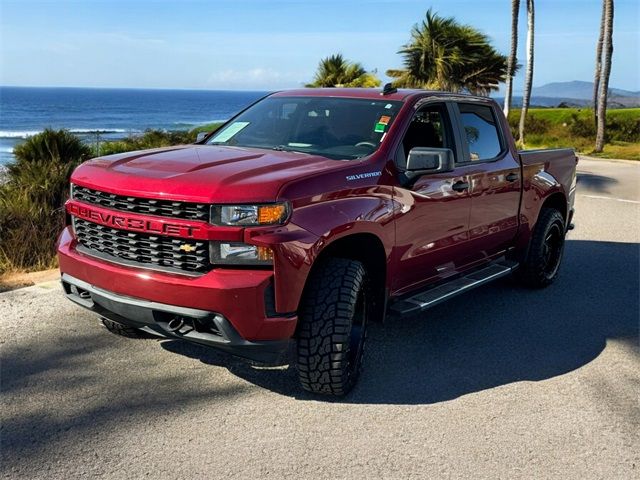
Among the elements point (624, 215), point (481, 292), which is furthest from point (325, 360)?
point (624, 215)

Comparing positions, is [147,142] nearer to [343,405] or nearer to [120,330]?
[120,330]

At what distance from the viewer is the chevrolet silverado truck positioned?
3.57 meters

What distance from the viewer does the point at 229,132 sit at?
211 inches

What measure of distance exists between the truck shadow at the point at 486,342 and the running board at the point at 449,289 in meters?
0.41

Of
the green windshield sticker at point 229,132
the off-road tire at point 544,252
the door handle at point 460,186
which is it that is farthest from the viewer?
the off-road tire at point 544,252

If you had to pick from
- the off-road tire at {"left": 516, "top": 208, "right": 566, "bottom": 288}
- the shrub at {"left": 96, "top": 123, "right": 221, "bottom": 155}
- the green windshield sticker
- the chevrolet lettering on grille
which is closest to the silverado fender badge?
the chevrolet lettering on grille

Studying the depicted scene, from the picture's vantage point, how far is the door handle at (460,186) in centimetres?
503

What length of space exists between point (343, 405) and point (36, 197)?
6.12 metres

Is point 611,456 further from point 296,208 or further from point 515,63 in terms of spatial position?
point 515,63

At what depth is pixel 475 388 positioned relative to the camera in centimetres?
434

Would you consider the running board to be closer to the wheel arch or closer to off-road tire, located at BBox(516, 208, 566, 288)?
the wheel arch

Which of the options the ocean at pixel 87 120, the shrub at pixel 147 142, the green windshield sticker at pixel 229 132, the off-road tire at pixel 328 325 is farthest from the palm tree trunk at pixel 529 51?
the off-road tire at pixel 328 325

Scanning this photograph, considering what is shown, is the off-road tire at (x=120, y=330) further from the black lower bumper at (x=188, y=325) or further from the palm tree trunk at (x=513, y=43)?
the palm tree trunk at (x=513, y=43)

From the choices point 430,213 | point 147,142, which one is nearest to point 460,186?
point 430,213
